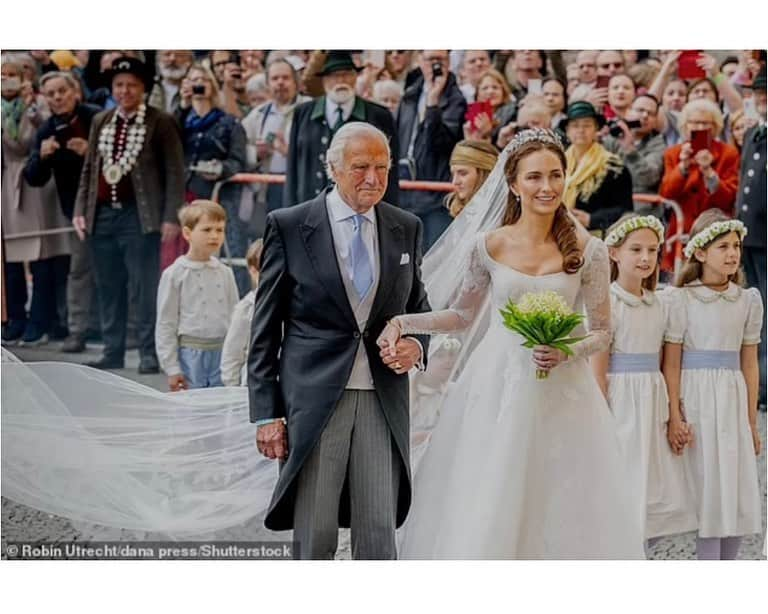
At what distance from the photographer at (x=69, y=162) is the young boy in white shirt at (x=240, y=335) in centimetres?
61

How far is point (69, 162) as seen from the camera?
15.6ft

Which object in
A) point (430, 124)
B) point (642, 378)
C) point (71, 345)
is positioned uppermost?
point (430, 124)

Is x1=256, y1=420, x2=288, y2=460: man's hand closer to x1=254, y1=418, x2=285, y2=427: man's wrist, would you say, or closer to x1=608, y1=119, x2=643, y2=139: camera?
x1=254, y1=418, x2=285, y2=427: man's wrist

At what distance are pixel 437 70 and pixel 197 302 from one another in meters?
1.45

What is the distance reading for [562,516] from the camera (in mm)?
4320

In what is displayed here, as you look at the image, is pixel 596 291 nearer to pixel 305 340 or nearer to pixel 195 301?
pixel 305 340

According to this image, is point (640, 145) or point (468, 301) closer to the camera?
point (468, 301)

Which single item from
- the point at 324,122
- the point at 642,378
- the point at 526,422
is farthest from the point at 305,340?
the point at 642,378

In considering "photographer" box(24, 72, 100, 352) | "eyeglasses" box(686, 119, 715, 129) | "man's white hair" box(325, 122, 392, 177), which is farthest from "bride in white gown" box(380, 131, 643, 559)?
"photographer" box(24, 72, 100, 352)

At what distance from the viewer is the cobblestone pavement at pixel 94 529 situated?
4680 mm

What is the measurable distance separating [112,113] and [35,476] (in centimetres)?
163

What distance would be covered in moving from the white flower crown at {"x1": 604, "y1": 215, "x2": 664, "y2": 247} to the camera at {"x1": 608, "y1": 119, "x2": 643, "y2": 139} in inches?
15.3

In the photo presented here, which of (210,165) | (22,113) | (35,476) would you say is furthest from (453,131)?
(35,476)

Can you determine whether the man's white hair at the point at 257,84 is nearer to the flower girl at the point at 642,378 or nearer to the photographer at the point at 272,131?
the photographer at the point at 272,131
